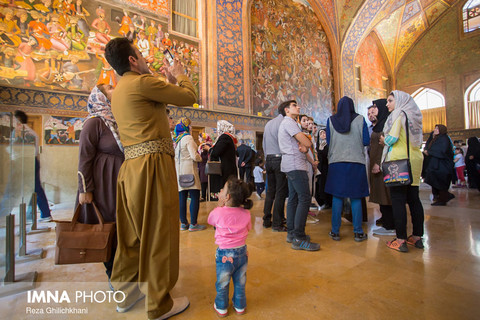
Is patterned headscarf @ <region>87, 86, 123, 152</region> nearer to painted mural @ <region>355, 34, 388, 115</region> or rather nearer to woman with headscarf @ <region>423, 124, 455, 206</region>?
woman with headscarf @ <region>423, 124, 455, 206</region>

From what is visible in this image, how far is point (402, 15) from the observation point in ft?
48.4

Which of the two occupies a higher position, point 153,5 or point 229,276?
point 153,5

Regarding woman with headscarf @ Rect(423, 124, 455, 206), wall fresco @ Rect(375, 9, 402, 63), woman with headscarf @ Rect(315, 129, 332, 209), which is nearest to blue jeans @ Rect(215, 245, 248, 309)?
woman with headscarf @ Rect(315, 129, 332, 209)

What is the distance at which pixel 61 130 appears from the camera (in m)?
5.77

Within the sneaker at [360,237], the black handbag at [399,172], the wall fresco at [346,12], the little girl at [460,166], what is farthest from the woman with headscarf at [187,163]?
the wall fresco at [346,12]

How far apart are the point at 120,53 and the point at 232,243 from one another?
1290mm

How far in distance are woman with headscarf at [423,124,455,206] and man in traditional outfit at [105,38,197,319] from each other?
5.26 meters

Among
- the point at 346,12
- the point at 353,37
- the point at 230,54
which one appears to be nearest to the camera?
the point at 230,54

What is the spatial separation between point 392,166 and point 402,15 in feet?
58.6

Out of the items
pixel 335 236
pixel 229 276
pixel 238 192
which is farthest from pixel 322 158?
pixel 229 276

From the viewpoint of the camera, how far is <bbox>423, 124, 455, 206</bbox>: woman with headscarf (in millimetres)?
4477

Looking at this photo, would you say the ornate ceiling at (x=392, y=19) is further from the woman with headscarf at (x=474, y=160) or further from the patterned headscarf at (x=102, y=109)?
the patterned headscarf at (x=102, y=109)

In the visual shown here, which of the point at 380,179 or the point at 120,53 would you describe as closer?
the point at 120,53

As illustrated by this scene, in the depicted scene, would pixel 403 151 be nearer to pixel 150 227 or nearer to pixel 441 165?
pixel 150 227
